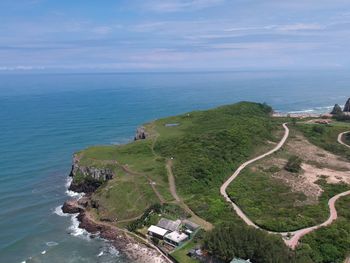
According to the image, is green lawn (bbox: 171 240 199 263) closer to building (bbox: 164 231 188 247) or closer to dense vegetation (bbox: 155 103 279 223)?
building (bbox: 164 231 188 247)

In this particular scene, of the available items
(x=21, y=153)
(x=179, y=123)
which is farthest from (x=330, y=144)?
(x=21, y=153)

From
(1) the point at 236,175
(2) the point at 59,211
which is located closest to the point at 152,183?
(2) the point at 59,211

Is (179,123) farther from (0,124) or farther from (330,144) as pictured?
(0,124)

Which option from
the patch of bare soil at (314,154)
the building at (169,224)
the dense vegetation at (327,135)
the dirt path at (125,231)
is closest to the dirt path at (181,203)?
the building at (169,224)

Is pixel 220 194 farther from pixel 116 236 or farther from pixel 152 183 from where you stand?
pixel 116 236

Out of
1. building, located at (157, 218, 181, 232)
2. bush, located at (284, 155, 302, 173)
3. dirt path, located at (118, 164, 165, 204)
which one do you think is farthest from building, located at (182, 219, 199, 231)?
bush, located at (284, 155, 302, 173)
